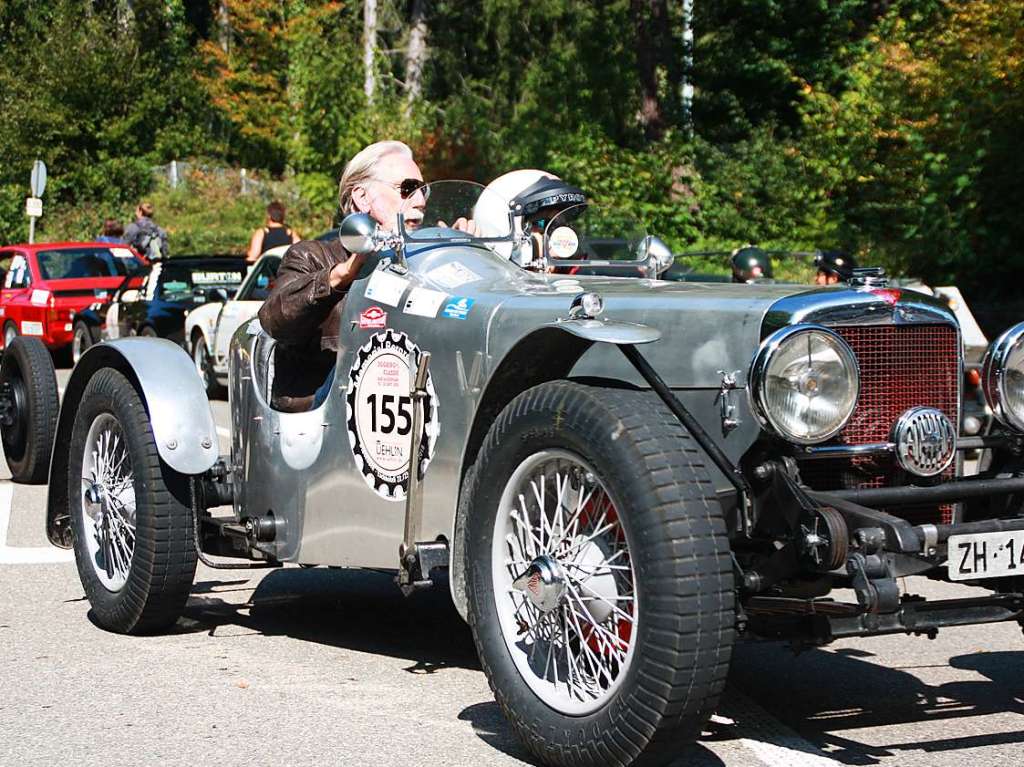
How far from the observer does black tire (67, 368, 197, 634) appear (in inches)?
228

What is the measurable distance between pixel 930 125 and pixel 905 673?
14.6 m

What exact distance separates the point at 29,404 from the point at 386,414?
4055 millimetres

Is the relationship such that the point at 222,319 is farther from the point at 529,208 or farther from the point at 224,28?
the point at 224,28

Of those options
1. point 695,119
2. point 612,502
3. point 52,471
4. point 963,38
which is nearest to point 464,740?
point 612,502

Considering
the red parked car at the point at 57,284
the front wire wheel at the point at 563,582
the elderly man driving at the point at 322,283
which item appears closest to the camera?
the front wire wheel at the point at 563,582

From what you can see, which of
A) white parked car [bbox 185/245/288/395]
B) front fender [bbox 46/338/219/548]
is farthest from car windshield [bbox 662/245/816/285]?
white parked car [bbox 185/245/288/395]

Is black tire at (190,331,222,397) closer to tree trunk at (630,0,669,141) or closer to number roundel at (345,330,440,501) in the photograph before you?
number roundel at (345,330,440,501)

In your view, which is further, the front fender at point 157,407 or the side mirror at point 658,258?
the front fender at point 157,407

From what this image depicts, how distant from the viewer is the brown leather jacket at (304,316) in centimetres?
550

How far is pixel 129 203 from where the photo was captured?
44781mm

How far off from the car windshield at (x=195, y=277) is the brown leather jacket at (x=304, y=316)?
1354 centimetres

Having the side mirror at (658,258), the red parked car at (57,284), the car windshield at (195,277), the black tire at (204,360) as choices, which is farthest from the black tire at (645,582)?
the red parked car at (57,284)

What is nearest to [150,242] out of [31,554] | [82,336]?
[82,336]

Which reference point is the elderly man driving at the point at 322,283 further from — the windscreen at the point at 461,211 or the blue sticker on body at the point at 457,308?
the blue sticker on body at the point at 457,308
